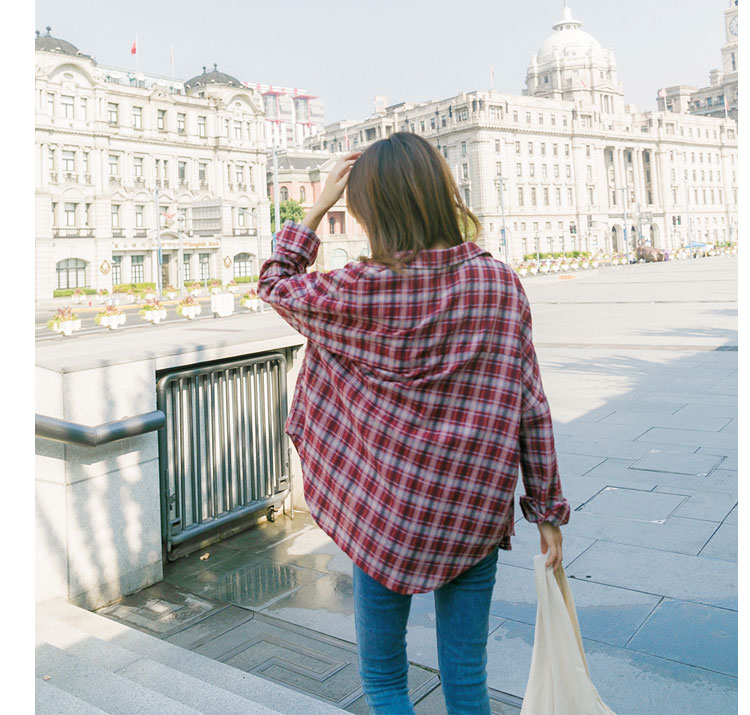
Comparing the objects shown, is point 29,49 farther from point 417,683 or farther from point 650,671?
point 650,671

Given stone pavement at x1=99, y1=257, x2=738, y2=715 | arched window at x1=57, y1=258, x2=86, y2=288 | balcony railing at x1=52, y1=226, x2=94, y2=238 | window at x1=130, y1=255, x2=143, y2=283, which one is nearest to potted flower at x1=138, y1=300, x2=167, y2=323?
stone pavement at x1=99, y1=257, x2=738, y2=715

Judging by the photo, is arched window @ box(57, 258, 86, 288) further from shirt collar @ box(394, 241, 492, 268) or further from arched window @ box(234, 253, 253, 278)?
shirt collar @ box(394, 241, 492, 268)

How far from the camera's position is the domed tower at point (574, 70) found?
100375 mm

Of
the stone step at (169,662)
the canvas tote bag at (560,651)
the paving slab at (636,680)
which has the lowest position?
the paving slab at (636,680)

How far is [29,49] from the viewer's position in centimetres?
202

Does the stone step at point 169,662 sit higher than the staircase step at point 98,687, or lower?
lower

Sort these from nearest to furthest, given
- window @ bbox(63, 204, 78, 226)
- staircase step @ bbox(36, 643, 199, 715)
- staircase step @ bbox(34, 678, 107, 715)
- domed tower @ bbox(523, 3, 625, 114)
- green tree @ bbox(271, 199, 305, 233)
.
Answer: staircase step @ bbox(34, 678, 107, 715) → staircase step @ bbox(36, 643, 199, 715) → window @ bbox(63, 204, 78, 226) → green tree @ bbox(271, 199, 305, 233) → domed tower @ bbox(523, 3, 625, 114)

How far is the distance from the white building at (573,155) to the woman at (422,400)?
74.2 m

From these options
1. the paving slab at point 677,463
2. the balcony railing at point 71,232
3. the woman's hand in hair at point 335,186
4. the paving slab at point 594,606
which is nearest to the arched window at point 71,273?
the balcony railing at point 71,232

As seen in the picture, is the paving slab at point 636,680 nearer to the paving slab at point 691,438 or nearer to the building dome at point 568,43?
the paving slab at point 691,438

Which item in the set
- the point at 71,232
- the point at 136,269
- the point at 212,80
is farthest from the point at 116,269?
the point at 212,80

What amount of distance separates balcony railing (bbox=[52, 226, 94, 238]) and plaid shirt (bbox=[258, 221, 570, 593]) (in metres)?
53.1

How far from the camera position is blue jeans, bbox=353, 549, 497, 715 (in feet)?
5.94
